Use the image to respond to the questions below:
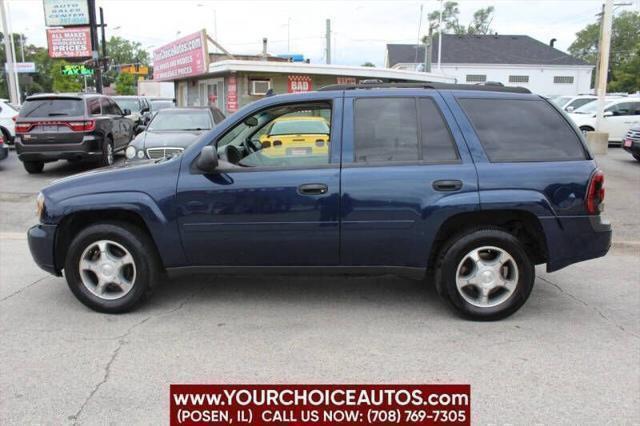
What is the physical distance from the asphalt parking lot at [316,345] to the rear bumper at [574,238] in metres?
0.52

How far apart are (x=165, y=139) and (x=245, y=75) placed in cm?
1149

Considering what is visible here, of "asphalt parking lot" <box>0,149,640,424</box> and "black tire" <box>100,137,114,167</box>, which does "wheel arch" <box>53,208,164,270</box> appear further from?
"black tire" <box>100,137,114,167</box>

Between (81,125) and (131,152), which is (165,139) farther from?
(81,125)

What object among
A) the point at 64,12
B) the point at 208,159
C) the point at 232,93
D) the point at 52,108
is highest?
the point at 64,12

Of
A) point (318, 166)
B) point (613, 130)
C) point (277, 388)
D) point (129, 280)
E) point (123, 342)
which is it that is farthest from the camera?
point (613, 130)

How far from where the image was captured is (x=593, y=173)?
413 centimetres

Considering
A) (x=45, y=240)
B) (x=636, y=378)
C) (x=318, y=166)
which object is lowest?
(x=636, y=378)

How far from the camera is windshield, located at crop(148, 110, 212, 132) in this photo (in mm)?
11102

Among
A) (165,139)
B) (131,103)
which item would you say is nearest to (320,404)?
(165,139)

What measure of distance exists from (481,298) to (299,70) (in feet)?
60.5

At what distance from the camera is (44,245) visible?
437 centimetres

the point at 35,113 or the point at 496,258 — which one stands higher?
the point at 35,113

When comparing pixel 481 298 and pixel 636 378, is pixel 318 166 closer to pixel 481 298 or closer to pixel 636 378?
pixel 481 298

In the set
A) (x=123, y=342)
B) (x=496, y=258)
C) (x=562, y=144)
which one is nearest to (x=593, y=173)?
(x=562, y=144)
